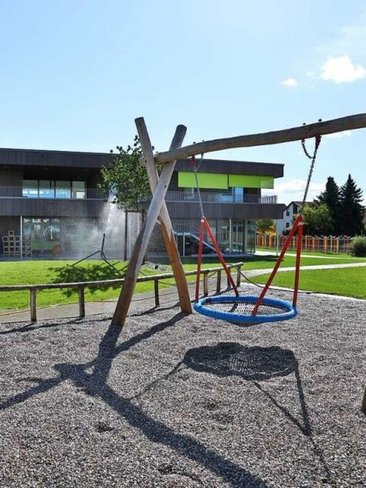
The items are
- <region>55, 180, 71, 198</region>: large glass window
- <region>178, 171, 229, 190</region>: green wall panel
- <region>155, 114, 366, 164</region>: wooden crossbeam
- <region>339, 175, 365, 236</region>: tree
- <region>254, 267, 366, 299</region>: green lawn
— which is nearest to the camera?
<region>155, 114, 366, 164</region>: wooden crossbeam

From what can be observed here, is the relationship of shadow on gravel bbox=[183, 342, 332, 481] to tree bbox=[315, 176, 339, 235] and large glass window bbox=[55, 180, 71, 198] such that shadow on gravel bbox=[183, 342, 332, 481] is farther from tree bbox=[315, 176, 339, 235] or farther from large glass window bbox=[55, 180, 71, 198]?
tree bbox=[315, 176, 339, 235]

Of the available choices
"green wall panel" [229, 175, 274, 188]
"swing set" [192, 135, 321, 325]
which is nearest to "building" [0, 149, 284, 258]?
"green wall panel" [229, 175, 274, 188]

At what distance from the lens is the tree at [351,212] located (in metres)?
57.0

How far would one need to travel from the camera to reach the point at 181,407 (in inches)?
176

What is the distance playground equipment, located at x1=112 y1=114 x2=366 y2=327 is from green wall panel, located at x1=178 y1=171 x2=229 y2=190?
75.2 feet

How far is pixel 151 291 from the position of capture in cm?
1223

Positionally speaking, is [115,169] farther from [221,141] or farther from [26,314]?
[221,141]

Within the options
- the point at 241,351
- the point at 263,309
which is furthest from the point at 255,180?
the point at 241,351

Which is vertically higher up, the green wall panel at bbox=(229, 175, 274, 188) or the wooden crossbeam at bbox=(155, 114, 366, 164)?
the green wall panel at bbox=(229, 175, 274, 188)

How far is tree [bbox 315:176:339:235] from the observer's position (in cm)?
5713

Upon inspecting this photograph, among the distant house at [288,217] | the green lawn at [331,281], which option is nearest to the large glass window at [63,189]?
the green lawn at [331,281]

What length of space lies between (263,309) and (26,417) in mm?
5410

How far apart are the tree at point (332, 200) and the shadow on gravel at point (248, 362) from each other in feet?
172

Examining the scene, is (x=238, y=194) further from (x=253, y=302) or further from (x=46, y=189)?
(x=253, y=302)
